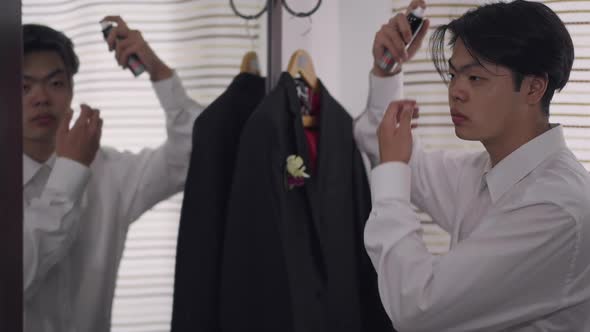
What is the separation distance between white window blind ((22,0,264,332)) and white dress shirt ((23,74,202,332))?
0.03m

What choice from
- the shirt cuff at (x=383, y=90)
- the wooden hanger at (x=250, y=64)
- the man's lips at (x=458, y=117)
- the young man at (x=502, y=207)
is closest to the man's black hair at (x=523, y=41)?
the young man at (x=502, y=207)

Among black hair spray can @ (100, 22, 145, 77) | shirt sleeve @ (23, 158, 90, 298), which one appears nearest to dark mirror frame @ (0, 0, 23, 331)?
shirt sleeve @ (23, 158, 90, 298)

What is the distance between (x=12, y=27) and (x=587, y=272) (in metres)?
1.28

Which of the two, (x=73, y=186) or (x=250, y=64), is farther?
(x=250, y=64)

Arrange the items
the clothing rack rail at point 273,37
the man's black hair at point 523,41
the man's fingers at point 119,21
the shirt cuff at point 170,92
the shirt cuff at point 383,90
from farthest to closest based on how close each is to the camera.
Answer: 1. the clothing rack rail at point 273,37
2. the shirt cuff at point 383,90
3. the shirt cuff at point 170,92
4. the man's fingers at point 119,21
5. the man's black hair at point 523,41

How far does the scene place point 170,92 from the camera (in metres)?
1.65

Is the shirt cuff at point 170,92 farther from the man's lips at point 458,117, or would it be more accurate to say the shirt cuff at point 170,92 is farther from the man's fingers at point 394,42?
the man's lips at point 458,117

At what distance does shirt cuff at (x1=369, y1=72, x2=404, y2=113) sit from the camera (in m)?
1.80

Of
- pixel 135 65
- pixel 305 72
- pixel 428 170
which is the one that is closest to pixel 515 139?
pixel 428 170

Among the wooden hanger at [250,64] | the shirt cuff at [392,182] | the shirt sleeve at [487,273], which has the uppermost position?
the wooden hanger at [250,64]

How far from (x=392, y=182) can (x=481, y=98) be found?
27 cm

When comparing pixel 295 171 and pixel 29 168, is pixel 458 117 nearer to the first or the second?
pixel 295 171

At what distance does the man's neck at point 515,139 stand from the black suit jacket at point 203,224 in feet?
2.23

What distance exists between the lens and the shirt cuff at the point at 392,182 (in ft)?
4.87
